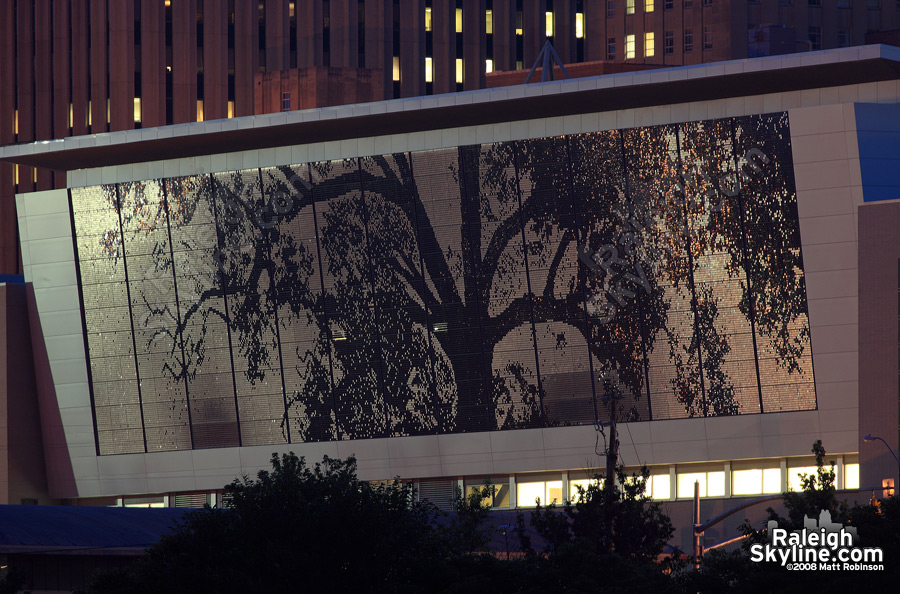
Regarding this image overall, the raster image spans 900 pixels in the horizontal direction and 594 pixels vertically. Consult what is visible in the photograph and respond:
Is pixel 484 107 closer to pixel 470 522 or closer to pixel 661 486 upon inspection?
pixel 661 486

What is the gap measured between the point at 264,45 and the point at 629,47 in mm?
29758

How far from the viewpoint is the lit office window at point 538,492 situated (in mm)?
64375

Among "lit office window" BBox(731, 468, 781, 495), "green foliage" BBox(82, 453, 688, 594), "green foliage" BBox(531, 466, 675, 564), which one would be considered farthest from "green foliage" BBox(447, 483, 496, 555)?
"lit office window" BBox(731, 468, 781, 495)

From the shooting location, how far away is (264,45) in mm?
107375

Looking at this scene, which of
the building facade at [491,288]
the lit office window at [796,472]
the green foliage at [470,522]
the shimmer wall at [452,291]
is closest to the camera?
the green foliage at [470,522]

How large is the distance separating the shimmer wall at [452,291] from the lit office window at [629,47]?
54.7 metres

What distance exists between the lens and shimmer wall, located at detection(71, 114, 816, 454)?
59.3 m

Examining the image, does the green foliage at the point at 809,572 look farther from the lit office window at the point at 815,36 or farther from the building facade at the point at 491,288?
the lit office window at the point at 815,36

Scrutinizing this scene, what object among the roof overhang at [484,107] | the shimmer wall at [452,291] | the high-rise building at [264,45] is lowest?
the shimmer wall at [452,291]

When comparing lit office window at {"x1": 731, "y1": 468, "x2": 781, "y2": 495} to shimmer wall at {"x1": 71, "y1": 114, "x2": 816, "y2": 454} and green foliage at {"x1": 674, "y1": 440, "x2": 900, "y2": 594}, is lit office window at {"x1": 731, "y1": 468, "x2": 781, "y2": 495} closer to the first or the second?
shimmer wall at {"x1": 71, "y1": 114, "x2": 816, "y2": 454}

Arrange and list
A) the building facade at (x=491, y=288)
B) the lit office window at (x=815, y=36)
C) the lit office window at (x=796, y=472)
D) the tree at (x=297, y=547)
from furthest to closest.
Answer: the lit office window at (x=815, y=36), the lit office window at (x=796, y=472), the building facade at (x=491, y=288), the tree at (x=297, y=547)

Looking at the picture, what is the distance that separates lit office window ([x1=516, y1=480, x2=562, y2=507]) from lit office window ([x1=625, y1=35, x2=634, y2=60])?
57.9 m

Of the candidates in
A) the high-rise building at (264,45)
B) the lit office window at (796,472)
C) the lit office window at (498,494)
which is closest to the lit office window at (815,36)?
the high-rise building at (264,45)

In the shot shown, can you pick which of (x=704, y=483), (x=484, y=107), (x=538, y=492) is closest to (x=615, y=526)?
(x=704, y=483)
